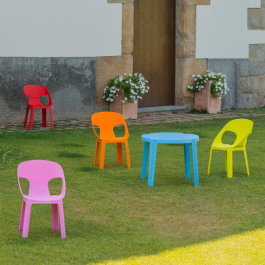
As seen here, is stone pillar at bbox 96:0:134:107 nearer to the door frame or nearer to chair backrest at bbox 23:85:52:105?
the door frame

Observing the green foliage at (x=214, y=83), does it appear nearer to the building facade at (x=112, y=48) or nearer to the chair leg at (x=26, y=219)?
the building facade at (x=112, y=48)

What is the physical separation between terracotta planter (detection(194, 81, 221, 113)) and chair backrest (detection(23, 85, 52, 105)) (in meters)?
3.76

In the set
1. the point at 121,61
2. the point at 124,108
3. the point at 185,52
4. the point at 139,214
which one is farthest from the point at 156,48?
the point at 139,214

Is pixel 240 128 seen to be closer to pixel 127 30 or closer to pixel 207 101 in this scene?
pixel 127 30

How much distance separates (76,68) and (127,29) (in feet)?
4.64

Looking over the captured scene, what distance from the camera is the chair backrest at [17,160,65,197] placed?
346 cm

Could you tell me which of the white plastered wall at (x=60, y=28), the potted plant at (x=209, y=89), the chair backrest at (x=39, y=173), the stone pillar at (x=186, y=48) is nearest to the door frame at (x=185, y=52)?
the stone pillar at (x=186, y=48)

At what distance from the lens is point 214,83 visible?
10.5 meters

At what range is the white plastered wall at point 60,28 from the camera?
8.68 meters

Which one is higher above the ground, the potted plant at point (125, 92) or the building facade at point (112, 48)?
the building facade at point (112, 48)

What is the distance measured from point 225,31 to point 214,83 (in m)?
1.62

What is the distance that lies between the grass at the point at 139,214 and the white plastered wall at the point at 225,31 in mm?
5130

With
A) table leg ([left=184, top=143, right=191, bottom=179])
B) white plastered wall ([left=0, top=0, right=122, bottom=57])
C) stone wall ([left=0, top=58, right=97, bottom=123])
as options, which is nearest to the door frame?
white plastered wall ([left=0, top=0, right=122, bottom=57])

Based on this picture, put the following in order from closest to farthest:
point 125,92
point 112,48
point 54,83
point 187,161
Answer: point 187,161 → point 54,83 → point 125,92 → point 112,48
